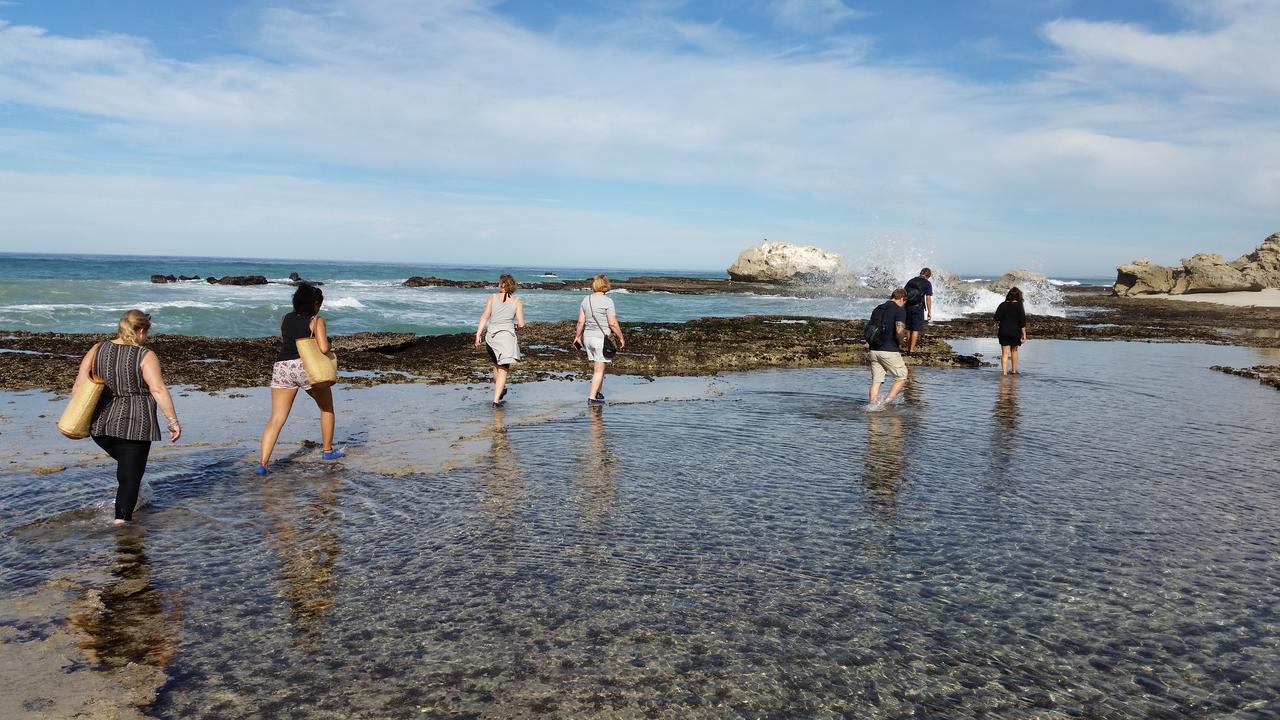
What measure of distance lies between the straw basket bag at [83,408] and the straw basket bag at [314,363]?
2.26 m

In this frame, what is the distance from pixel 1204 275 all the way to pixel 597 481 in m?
66.3

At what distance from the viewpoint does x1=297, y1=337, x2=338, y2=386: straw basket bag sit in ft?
28.7

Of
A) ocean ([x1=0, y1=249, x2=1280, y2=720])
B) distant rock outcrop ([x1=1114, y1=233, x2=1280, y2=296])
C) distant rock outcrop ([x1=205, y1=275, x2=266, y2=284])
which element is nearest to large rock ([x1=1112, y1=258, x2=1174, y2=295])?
distant rock outcrop ([x1=1114, y1=233, x2=1280, y2=296])

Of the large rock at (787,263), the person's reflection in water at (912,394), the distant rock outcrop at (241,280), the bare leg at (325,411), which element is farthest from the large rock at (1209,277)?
the distant rock outcrop at (241,280)

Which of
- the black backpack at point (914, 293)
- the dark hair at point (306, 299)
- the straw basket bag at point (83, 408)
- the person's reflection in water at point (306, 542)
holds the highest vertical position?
the black backpack at point (914, 293)

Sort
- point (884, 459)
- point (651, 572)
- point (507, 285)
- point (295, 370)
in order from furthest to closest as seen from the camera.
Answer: point (507, 285), point (884, 459), point (295, 370), point (651, 572)

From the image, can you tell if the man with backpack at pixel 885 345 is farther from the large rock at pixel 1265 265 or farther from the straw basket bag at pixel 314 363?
the large rock at pixel 1265 265

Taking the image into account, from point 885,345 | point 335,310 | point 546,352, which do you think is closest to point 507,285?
point 885,345

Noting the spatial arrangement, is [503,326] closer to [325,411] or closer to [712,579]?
[325,411]

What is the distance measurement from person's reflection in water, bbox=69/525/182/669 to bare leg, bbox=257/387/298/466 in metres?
2.75

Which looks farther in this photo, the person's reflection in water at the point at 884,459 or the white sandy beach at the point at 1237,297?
the white sandy beach at the point at 1237,297

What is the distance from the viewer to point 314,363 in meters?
8.77

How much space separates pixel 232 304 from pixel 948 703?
3922cm

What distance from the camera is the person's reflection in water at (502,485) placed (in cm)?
706
